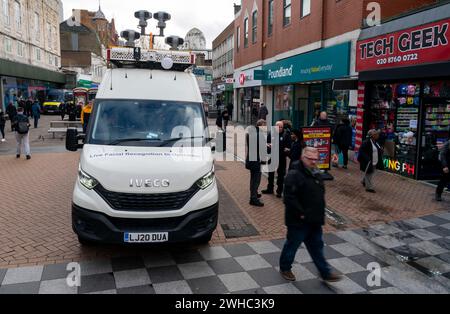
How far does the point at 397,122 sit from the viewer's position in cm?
1095

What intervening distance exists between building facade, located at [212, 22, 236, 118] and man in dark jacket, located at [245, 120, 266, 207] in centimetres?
2553

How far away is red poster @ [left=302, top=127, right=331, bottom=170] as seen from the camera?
388 inches

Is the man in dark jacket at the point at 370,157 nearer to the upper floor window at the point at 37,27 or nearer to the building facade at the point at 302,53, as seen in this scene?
the building facade at the point at 302,53

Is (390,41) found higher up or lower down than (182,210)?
higher up

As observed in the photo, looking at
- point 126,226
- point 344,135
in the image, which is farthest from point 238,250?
point 344,135

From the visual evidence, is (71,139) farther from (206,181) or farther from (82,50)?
(82,50)

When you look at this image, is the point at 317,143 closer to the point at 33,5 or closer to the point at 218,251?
the point at 218,251

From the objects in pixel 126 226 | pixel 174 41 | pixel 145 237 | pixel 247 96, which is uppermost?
pixel 174 41

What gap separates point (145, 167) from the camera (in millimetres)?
4828

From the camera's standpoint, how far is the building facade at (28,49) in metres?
30.4

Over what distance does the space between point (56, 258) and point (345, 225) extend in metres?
4.88

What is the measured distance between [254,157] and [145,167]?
337 cm

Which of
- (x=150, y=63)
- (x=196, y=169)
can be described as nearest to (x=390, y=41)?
(x=150, y=63)
